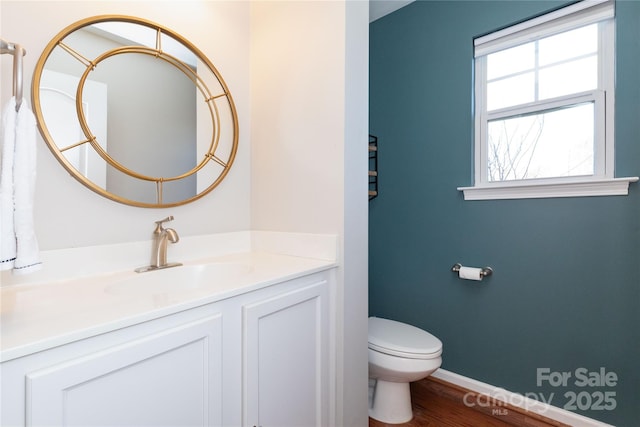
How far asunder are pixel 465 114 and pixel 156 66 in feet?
5.35

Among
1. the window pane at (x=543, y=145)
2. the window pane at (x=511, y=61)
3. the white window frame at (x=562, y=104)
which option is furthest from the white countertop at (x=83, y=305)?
the window pane at (x=511, y=61)

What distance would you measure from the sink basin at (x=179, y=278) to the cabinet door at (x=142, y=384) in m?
0.28

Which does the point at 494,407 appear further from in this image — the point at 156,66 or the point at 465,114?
the point at 156,66

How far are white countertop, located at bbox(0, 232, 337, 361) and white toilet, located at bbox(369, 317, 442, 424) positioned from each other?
666 millimetres

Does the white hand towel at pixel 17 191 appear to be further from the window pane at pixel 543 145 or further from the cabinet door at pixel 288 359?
the window pane at pixel 543 145

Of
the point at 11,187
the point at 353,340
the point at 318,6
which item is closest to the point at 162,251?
the point at 11,187

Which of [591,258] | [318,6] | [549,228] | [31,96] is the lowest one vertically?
[591,258]

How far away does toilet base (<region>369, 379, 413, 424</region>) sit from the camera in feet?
5.27

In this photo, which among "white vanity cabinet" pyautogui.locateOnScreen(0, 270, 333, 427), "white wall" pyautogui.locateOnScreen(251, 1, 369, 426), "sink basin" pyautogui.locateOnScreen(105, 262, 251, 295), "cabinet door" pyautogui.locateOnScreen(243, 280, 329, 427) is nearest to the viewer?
"white vanity cabinet" pyautogui.locateOnScreen(0, 270, 333, 427)

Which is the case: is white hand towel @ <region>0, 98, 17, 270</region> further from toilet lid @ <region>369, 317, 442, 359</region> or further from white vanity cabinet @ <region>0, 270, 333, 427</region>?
toilet lid @ <region>369, 317, 442, 359</region>

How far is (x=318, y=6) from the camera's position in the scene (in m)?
1.34

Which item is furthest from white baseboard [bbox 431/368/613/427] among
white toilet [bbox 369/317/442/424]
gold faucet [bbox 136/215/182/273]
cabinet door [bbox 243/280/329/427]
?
gold faucet [bbox 136/215/182/273]

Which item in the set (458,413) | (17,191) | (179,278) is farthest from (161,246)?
(458,413)

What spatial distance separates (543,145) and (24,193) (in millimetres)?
2122
